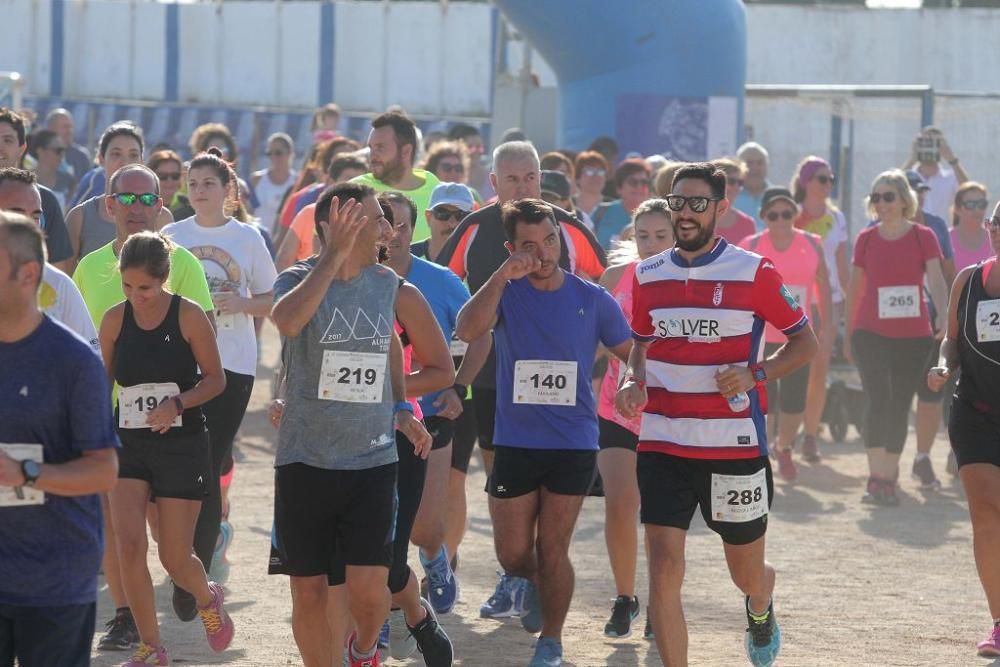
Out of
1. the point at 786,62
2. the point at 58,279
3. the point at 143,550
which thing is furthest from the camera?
the point at 786,62

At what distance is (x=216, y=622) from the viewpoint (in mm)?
6844

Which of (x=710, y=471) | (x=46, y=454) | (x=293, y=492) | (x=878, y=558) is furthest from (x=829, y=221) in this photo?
(x=46, y=454)

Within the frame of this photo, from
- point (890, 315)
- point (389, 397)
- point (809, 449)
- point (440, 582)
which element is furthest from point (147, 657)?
point (809, 449)

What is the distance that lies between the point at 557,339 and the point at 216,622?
66.6 inches

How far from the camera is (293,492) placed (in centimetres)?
559

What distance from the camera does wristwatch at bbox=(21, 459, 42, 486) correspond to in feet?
13.4

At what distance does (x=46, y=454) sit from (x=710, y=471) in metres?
2.61

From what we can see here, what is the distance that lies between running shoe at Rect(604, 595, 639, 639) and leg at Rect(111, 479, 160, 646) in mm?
1945

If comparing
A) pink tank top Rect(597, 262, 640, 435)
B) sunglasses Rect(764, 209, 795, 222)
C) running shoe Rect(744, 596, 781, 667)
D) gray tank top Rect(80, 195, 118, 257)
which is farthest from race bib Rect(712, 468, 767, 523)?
sunglasses Rect(764, 209, 795, 222)

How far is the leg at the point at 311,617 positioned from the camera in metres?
5.64

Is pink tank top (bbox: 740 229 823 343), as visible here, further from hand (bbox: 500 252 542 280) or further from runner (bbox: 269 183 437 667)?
runner (bbox: 269 183 437 667)

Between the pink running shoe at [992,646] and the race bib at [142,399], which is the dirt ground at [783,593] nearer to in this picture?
the pink running shoe at [992,646]

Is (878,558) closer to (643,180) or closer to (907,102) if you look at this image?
(643,180)

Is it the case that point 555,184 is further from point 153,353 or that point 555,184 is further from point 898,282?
point 153,353
